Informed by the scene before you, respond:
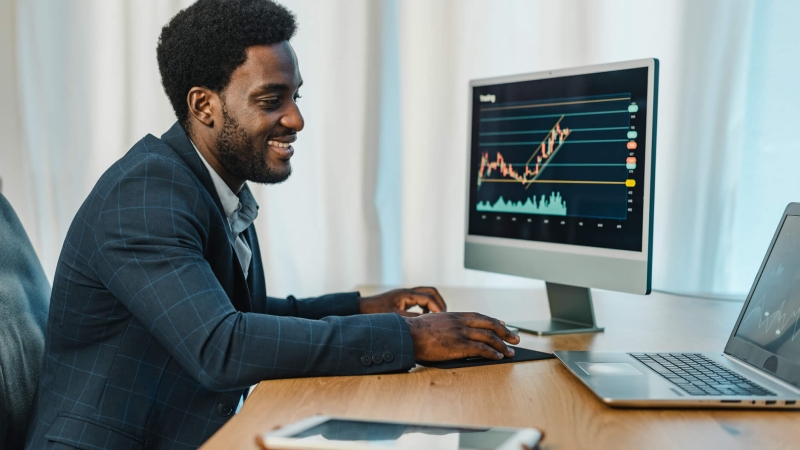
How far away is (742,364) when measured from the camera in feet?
3.45

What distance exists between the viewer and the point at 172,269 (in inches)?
38.1

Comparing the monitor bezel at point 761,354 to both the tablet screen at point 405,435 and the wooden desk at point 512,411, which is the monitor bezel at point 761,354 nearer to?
the wooden desk at point 512,411

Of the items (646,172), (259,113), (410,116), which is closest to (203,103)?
(259,113)

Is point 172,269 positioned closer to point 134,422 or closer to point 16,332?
point 134,422

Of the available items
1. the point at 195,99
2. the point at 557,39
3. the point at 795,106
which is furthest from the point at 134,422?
the point at 795,106

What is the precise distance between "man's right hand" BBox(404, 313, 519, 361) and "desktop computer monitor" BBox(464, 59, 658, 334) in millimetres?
313

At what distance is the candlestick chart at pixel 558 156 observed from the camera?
135 centimetres

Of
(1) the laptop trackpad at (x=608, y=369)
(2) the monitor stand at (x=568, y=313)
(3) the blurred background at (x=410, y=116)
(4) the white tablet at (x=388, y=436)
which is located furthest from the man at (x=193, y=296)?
(3) the blurred background at (x=410, y=116)

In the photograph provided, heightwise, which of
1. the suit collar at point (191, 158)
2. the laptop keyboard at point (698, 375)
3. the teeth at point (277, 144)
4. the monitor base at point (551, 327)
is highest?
the teeth at point (277, 144)

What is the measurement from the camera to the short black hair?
1.24 metres

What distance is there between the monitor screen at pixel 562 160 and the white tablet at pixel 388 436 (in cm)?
70

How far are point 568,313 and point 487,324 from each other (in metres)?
0.44

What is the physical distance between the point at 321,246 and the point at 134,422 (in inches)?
51.7

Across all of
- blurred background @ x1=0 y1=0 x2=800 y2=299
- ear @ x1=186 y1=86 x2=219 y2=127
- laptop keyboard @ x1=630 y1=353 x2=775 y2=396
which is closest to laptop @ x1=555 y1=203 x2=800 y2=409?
laptop keyboard @ x1=630 y1=353 x2=775 y2=396
